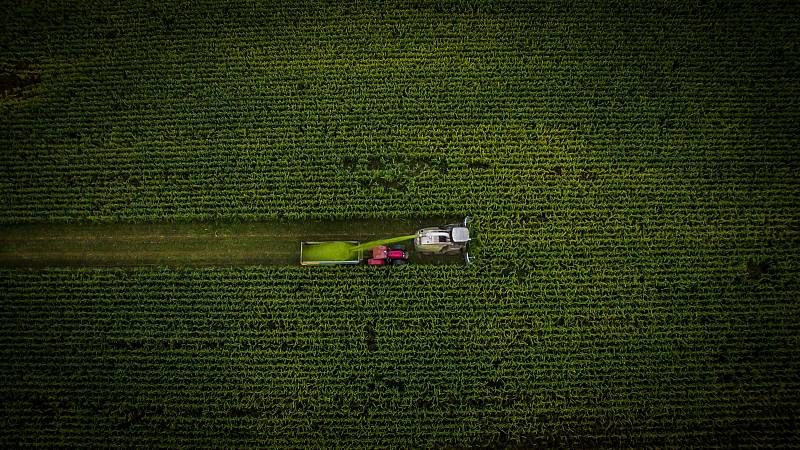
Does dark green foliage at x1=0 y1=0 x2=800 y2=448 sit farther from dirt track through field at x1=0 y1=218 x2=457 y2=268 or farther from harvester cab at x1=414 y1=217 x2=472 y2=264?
harvester cab at x1=414 y1=217 x2=472 y2=264

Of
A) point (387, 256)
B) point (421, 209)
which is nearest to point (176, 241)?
point (387, 256)

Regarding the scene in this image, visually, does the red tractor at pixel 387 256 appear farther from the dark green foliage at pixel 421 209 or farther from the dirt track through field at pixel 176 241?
the dirt track through field at pixel 176 241

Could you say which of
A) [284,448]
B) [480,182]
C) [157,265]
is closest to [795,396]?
[480,182]

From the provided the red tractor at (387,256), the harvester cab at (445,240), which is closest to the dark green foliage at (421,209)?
the red tractor at (387,256)

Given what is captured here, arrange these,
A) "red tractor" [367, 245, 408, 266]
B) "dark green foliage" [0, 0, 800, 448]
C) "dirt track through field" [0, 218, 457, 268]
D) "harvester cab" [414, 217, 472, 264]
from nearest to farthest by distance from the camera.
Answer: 1. "dark green foliage" [0, 0, 800, 448]
2. "harvester cab" [414, 217, 472, 264]
3. "red tractor" [367, 245, 408, 266]
4. "dirt track through field" [0, 218, 457, 268]

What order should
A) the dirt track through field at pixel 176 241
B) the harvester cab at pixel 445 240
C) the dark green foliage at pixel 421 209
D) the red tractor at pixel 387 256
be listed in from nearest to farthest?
the dark green foliage at pixel 421 209
the harvester cab at pixel 445 240
the red tractor at pixel 387 256
the dirt track through field at pixel 176 241

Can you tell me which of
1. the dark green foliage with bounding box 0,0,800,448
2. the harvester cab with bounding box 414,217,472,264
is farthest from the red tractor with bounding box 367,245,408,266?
the harvester cab with bounding box 414,217,472,264
